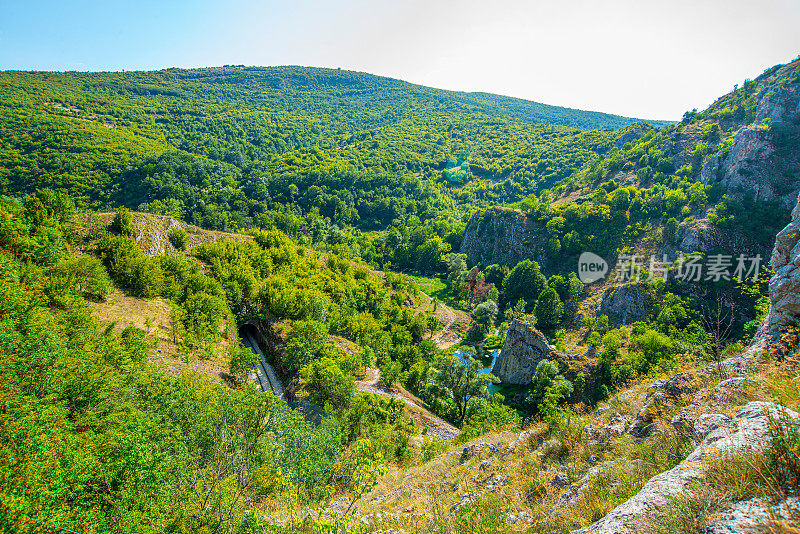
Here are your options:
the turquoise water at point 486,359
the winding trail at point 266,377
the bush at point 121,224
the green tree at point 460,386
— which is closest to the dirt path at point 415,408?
the green tree at point 460,386

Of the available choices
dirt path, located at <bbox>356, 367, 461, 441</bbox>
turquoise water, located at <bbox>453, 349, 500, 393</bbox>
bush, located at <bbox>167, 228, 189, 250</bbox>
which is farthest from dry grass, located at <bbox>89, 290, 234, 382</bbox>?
turquoise water, located at <bbox>453, 349, 500, 393</bbox>

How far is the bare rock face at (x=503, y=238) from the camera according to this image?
7881 cm

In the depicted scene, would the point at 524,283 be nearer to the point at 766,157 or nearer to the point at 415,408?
the point at 766,157

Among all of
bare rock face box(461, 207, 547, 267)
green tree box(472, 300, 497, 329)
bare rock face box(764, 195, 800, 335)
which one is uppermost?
bare rock face box(764, 195, 800, 335)

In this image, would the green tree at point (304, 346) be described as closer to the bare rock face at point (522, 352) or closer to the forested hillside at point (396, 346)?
the forested hillside at point (396, 346)

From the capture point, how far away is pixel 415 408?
30031 millimetres

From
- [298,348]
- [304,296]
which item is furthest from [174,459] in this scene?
[304,296]

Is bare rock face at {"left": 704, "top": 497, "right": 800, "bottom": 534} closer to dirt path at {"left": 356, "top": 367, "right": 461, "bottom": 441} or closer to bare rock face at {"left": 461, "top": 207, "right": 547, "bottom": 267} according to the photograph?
dirt path at {"left": 356, "top": 367, "right": 461, "bottom": 441}

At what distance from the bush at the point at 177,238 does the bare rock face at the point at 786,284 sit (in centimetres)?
4868

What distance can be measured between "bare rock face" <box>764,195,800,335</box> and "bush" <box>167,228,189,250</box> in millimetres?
48682

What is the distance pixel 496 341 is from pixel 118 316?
170ft

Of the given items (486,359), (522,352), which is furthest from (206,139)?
(522,352)

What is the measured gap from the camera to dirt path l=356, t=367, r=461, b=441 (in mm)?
27875

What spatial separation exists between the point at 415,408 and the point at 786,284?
24.9 metres
